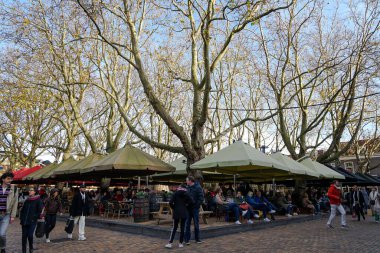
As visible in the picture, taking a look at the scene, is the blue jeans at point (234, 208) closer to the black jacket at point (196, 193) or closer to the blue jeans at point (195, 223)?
the blue jeans at point (195, 223)

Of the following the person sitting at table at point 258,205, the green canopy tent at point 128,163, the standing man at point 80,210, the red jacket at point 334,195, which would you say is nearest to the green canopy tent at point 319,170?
the red jacket at point 334,195

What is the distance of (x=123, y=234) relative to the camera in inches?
418

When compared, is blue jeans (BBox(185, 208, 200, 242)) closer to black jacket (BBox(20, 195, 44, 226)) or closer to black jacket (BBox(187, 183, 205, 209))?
black jacket (BBox(187, 183, 205, 209))

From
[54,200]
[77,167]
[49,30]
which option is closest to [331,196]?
[54,200]

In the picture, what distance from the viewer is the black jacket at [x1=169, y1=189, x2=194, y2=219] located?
8.02 m

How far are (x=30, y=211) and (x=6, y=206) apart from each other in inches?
25.7

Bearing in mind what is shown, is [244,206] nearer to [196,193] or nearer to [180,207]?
[196,193]

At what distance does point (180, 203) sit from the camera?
8094 mm

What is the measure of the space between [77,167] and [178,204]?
26.7 ft

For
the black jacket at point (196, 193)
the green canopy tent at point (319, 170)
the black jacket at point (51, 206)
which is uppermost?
the green canopy tent at point (319, 170)

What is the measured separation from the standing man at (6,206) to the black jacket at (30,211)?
449 mm

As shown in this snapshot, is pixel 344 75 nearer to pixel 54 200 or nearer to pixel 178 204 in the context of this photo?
pixel 178 204

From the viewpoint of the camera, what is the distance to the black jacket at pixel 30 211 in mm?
7297

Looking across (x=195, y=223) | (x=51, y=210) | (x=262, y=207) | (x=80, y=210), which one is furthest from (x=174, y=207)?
(x=262, y=207)
